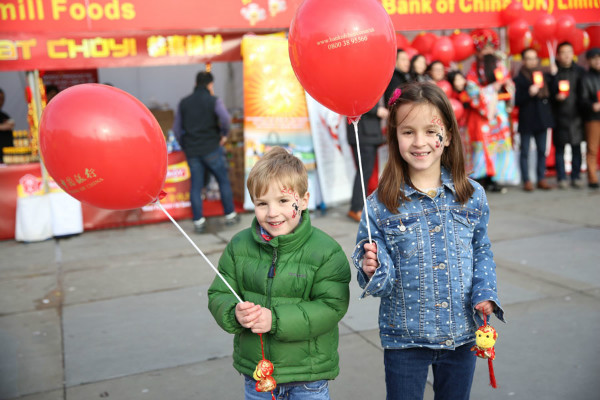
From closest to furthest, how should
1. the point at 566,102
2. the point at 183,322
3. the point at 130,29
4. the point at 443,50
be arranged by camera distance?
the point at 183,322
the point at 130,29
the point at 443,50
the point at 566,102

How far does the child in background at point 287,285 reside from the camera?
2.18m

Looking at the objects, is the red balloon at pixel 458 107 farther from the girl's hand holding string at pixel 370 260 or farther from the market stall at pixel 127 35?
the girl's hand holding string at pixel 370 260

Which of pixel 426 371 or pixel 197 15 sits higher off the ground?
pixel 197 15

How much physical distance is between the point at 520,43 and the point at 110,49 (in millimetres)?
5620

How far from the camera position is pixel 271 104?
780cm

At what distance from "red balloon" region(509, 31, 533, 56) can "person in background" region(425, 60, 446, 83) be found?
1.55 metres

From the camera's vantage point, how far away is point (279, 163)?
2.21 meters

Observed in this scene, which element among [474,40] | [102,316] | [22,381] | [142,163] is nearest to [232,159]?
[474,40]

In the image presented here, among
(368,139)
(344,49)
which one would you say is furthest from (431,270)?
(368,139)

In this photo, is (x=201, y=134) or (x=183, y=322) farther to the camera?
(x=201, y=134)

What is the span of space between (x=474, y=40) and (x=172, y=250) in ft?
16.9

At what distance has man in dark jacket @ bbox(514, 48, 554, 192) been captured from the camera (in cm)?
855

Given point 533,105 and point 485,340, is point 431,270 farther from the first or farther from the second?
point 533,105

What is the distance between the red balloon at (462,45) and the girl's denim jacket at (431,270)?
6788mm
